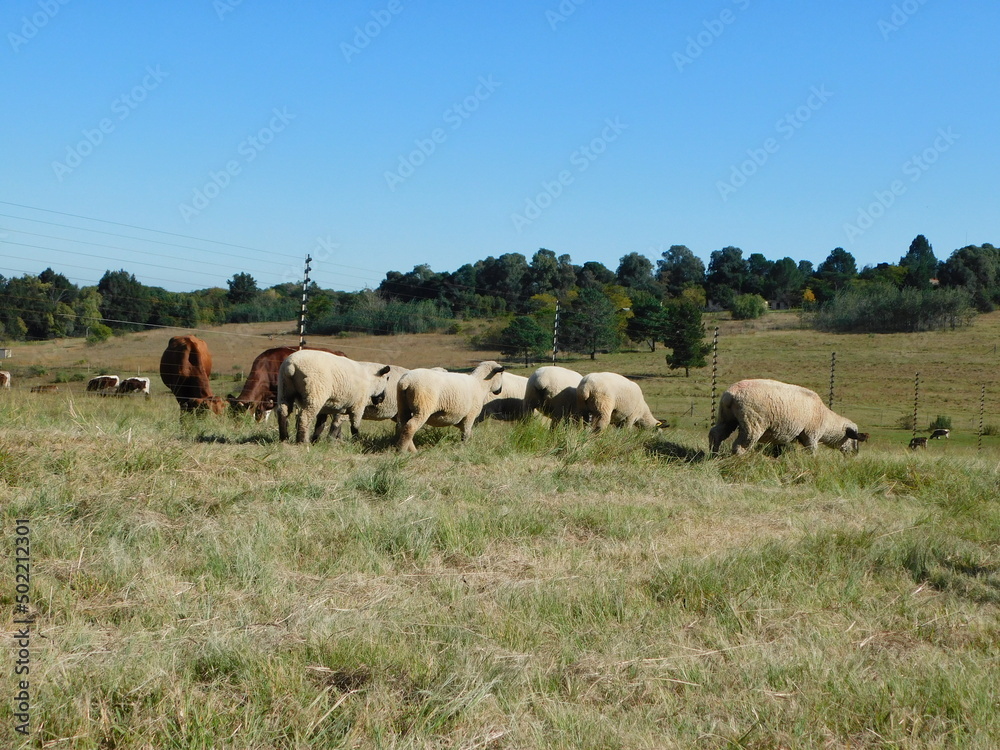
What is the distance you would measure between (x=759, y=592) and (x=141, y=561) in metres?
4.03

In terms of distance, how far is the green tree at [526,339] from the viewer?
4416cm

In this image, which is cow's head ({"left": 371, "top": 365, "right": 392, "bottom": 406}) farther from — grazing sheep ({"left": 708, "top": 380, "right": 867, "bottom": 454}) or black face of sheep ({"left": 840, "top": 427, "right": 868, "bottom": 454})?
black face of sheep ({"left": 840, "top": 427, "right": 868, "bottom": 454})

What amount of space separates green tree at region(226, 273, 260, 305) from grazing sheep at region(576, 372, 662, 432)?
47046 millimetres

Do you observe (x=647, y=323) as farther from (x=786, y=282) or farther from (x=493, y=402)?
(x=786, y=282)

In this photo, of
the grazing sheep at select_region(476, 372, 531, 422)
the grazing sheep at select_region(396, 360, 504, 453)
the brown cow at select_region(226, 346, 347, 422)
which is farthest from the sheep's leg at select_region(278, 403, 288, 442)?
the grazing sheep at select_region(476, 372, 531, 422)

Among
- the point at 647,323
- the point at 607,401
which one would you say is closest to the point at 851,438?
the point at 607,401

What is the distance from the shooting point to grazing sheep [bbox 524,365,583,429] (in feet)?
47.8

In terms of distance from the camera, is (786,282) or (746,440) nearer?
(746,440)

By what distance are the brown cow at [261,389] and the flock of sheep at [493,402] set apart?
74.9 inches

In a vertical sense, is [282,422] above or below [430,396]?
below

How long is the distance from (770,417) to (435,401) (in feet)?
15.5

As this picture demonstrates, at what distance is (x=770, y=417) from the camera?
1247cm

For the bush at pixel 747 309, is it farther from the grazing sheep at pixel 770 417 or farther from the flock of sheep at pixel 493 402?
the grazing sheep at pixel 770 417

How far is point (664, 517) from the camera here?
26.2 ft
